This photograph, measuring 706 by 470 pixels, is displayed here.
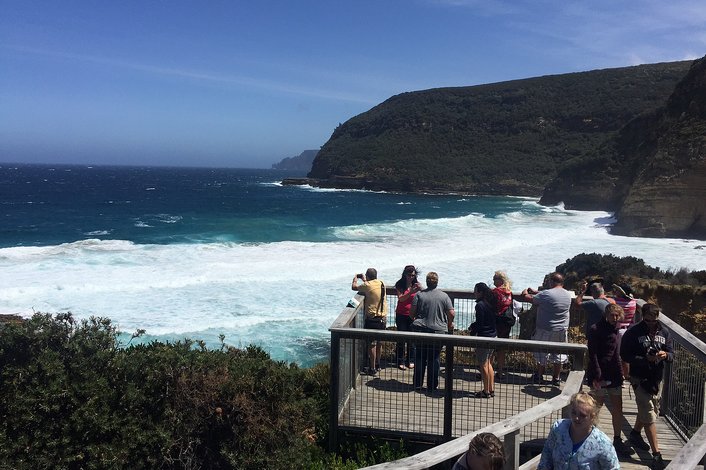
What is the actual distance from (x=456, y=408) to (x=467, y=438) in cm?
244

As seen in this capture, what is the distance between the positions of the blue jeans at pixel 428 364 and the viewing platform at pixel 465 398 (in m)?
0.12

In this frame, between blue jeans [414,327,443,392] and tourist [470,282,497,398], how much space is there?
0.45 m

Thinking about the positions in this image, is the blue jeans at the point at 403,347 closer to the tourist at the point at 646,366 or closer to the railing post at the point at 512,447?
the tourist at the point at 646,366

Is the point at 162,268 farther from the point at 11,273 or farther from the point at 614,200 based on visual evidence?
the point at 614,200

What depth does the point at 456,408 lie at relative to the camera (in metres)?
6.47

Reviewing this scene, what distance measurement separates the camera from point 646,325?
5.72 m

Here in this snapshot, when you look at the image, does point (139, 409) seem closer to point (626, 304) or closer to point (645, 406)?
point (645, 406)

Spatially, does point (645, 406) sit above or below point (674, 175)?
below

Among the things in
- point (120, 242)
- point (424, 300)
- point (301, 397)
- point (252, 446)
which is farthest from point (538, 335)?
point (120, 242)

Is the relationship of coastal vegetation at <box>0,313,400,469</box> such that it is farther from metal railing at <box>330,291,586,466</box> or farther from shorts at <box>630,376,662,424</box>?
shorts at <box>630,376,662,424</box>

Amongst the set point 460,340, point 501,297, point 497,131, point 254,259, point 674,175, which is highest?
point 497,131

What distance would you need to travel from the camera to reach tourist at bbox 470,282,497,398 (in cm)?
646

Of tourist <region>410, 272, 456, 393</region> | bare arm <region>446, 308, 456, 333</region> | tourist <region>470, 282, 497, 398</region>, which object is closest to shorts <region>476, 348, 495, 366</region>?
tourist <region>470, 282, 497, 398</region>

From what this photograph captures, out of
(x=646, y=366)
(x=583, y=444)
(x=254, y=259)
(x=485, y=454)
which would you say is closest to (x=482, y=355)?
(x=646, y=366)
